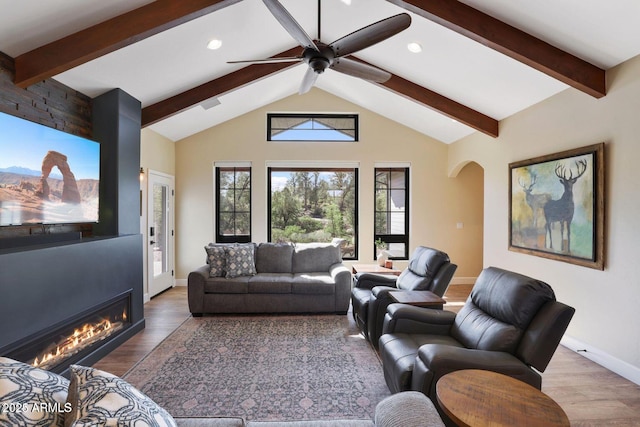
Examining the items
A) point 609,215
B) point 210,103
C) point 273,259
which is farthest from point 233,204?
point 609,215

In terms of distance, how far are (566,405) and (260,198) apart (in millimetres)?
4912

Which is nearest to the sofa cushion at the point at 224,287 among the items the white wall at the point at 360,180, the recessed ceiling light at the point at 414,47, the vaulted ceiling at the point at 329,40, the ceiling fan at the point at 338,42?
the white wall at the point at 360,180

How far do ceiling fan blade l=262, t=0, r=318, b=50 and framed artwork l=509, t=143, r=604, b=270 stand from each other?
9.14 ft

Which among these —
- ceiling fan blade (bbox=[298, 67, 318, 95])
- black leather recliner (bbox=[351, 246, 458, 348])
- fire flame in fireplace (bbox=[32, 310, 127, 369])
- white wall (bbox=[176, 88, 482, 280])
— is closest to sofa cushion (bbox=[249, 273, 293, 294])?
black leather recliner (bbox=[351, 246, 458, 348])

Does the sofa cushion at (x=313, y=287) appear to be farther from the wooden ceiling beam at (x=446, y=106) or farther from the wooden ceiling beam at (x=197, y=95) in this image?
the wooden ceiling beam at (x=446, y=106)

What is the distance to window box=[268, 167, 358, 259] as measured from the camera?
616 centimetres

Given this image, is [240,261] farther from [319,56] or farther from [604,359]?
[604,359]

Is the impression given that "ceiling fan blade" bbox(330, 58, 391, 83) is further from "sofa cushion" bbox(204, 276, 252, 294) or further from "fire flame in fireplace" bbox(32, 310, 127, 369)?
"fire flame in fireplace" bbox(32, 310, 127, 369)

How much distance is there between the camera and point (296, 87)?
5758mm

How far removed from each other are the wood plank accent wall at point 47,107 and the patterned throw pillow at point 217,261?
1.40m

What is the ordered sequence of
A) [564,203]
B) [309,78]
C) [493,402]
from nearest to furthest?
[493,402], [309,78], [564,203]

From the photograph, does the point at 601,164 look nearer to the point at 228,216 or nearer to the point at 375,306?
the point at 375,306

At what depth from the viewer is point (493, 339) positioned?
2.03 m

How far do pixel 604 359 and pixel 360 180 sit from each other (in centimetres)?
408
